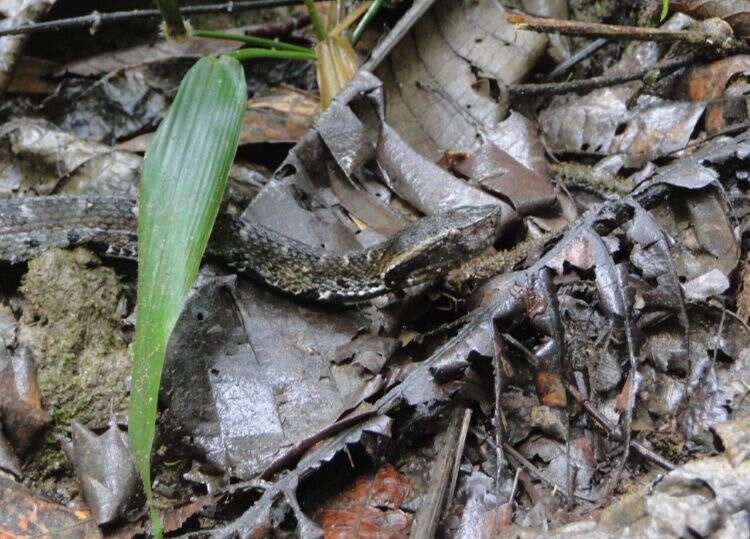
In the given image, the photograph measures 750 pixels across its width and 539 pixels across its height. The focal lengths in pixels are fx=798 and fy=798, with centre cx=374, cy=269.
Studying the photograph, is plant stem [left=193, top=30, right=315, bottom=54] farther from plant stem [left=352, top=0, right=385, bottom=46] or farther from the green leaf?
the green leaf

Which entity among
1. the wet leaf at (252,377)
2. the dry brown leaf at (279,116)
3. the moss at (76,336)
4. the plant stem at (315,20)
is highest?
the plant stem at (315,20)

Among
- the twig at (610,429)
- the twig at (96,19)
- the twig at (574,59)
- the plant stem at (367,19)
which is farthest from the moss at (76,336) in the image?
the twig at (574,59)

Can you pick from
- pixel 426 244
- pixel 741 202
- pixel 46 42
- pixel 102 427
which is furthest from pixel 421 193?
pixel 46 42

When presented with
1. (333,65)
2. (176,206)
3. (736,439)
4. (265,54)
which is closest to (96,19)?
(265,54)

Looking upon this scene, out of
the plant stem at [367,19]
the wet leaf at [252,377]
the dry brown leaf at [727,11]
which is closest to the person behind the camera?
the wet leaf at [252,377]

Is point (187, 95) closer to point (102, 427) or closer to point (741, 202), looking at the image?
point (102, 427)

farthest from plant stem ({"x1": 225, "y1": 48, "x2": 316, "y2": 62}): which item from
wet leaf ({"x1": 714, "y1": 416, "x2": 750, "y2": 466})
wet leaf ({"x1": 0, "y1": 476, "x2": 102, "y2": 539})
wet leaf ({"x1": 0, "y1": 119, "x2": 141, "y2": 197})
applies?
wet leaf ({"x1": 714, "y1": 416, "x2": 750, "y2": 466})

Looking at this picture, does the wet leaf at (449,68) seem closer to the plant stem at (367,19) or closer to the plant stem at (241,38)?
the plant stem at (367,19)
